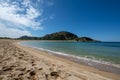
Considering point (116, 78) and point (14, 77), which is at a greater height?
point (14, 77)

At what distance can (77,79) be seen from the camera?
4898 mm

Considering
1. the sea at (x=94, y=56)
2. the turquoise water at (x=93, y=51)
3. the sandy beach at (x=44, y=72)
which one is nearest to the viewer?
the sandy beach at (x=44, y=72)

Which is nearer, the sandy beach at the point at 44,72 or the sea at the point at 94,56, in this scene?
the sandy beach at the point at 44,72

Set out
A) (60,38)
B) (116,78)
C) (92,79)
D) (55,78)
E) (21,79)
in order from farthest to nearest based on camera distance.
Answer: (60,38) < (116,78) < (92,79) < (55,78) < (21,79)

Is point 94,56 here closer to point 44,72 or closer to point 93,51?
point 93,51

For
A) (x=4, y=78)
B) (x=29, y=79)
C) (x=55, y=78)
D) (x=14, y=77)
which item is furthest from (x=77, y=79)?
(x=4, y=78)

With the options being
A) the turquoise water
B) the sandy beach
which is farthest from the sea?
the sandy beach

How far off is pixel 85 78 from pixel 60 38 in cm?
18265

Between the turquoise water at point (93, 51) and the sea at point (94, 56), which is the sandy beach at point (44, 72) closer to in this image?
the sea at point (94, 56)

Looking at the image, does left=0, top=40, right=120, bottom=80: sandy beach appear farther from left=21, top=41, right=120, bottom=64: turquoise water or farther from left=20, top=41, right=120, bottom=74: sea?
left=21, top=41, right=120, bottom=64: turquoise water

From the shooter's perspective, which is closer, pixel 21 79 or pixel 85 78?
pixel 21 79

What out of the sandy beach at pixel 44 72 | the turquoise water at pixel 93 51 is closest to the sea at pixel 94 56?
the turquoise water at pixel 93 51

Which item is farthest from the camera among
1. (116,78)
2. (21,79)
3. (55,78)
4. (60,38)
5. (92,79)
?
(60,38)

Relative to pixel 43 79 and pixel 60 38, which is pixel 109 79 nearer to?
pixel 43 79
